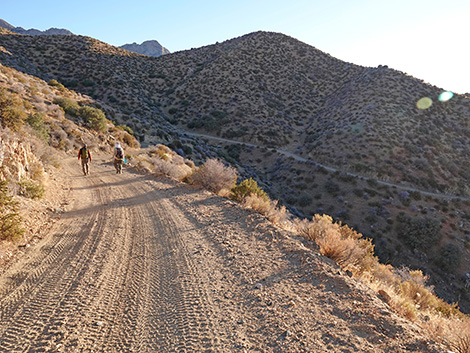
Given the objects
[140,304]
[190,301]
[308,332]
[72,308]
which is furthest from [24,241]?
[308,332]

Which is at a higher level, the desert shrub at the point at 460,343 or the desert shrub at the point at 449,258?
the desert shrub at the point at 460,343

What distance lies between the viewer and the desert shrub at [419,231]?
23.3 meters

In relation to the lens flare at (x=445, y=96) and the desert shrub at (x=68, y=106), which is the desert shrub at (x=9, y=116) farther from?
the lens flare at (x=445, y=96)

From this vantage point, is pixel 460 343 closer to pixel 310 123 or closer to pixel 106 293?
pixel 106 293

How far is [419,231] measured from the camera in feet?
78.6

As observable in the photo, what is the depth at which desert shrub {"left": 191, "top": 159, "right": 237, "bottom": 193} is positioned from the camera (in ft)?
40.5

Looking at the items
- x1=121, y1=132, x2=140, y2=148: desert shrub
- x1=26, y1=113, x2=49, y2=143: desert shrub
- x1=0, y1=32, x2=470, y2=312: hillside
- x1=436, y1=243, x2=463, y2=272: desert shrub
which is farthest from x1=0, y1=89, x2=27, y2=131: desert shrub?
x1=436, y1=243, x2=463, y2=272: desert shrub

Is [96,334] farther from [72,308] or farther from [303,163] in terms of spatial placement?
[303,163]

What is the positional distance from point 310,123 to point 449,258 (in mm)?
33787

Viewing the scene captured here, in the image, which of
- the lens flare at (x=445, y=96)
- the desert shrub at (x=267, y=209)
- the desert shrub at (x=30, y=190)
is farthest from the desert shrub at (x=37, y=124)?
the lens flare at (x=445, y=96)

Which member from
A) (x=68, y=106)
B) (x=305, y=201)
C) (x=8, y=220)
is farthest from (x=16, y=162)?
(x=305, y=201)

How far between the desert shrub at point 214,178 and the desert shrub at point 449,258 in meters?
22.1

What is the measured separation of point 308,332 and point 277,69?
67.9 metres

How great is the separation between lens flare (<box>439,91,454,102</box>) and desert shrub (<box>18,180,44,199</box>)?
60227mm
